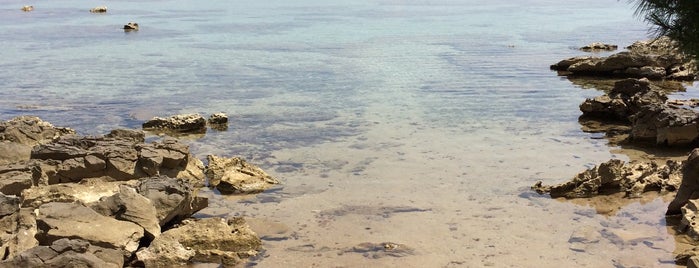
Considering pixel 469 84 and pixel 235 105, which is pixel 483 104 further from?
pixel 235 105

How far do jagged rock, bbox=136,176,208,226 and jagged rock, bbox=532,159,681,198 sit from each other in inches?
205

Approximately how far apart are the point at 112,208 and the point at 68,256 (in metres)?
1.74

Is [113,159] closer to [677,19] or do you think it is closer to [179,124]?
[179,124]

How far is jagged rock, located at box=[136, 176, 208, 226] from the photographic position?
30.5 feet

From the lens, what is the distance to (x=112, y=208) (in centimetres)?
881

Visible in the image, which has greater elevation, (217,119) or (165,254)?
(165,254)

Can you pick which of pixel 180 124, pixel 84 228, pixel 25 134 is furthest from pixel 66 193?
pixel 180 124

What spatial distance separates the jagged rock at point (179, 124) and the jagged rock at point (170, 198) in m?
5.52

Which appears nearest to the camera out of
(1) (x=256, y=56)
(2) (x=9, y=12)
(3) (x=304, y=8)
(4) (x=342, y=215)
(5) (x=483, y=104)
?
(4) (x=342, y=215)

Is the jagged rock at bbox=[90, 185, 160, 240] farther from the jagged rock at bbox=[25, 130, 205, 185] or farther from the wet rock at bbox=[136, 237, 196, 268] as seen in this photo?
the jagged rock at bbox=[25, 130, 205, 185]

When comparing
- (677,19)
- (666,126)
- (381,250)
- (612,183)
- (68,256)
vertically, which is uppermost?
(677,19)

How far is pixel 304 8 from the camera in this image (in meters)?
53.2

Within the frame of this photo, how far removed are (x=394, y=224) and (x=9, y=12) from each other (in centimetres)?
4609

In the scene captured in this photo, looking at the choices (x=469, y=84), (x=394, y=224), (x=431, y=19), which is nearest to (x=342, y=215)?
(x=394, y=224)
